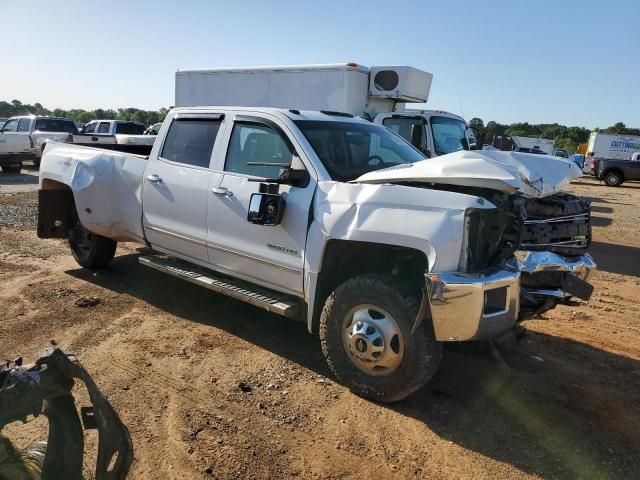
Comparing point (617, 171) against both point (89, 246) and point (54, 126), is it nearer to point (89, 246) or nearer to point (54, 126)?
point (54, 126)

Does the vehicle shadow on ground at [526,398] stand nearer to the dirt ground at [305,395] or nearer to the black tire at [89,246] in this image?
the dirt ground at [305,395]

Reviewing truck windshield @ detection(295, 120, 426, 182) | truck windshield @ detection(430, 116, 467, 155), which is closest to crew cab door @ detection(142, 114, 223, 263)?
truck windshield @ detection(295, 120, 426, 182)

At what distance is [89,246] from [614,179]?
27.8 metres

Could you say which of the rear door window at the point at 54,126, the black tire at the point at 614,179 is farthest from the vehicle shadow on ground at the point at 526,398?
the black tire at the point at 614,179

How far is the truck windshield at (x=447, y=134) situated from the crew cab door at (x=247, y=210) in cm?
613

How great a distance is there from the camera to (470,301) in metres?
3.21

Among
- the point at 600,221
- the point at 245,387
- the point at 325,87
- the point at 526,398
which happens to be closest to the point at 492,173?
the point at 526,398

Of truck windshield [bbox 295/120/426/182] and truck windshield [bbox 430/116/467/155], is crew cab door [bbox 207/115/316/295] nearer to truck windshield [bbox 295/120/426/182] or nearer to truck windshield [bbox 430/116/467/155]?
truck windshield [bbox 295/120/426/182]

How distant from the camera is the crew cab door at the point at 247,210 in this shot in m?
4.13

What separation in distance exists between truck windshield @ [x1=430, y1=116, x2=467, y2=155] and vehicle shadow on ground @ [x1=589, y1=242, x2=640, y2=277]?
312 centimetres

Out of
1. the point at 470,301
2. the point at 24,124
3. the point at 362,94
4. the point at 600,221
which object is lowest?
the point at 600,221

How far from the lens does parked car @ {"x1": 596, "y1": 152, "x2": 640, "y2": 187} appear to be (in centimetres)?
2691

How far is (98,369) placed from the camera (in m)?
4.09

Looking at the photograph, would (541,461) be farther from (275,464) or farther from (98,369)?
(98,369)
